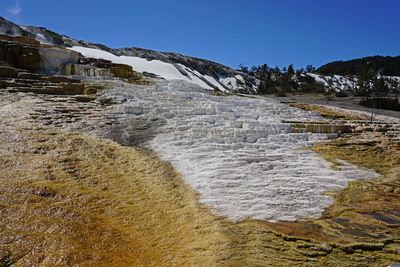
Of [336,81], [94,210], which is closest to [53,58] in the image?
[94,210]

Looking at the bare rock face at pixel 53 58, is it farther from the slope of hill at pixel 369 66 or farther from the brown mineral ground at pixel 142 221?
the slope of hill at pixel 369 66

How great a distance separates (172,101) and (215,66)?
4582 cm

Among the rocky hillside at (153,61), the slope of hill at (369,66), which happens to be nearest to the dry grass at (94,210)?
the rocky hillside at (153,61)

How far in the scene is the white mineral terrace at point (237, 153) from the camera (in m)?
4.22

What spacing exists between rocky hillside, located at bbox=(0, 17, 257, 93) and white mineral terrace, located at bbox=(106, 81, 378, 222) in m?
12.8

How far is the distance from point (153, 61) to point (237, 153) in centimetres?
2549

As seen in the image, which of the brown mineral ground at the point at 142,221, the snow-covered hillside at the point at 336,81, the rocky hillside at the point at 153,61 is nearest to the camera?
the brown mineral ground at the point at 142,221

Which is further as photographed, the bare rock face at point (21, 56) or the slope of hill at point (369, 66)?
the slope of hill at point (369, 66)

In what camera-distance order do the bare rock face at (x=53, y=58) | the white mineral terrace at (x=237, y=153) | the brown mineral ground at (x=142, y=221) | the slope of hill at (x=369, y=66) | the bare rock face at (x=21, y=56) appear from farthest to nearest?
the slope of hill at (x=369, y=66) < the bare rock face at (x=53, y=58) < the bare rock face at (x=21, y=56) < the white mineral terrace at (x=237, y=153) < the brown mineral ground at (x=142, y=221)

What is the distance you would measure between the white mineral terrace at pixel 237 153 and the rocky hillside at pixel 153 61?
12.8 metres

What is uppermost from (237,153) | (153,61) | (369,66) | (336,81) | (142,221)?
(369,66)

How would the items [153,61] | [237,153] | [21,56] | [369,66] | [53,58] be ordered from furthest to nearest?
[369,66] < [153,61] < [53,58] < [21,56] < [237,153]

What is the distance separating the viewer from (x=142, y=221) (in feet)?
12.6

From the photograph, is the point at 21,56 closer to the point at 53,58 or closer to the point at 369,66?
the point at 53,58
